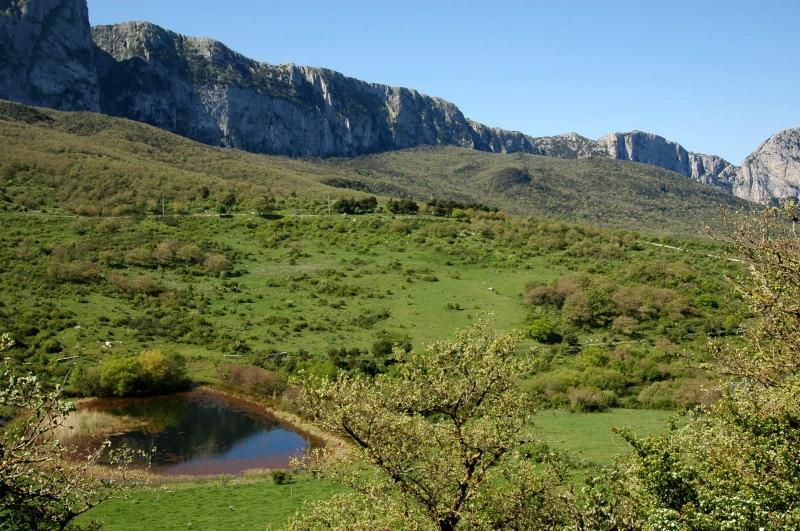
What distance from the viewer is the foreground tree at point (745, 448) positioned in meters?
11.0

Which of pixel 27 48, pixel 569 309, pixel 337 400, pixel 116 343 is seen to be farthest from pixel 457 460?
pixel 27 48

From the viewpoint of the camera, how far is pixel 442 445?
14.0 meters

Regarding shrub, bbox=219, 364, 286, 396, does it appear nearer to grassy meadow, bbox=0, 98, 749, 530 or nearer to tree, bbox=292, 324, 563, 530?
grassy meadow, bbox=0, 98, 749, 530

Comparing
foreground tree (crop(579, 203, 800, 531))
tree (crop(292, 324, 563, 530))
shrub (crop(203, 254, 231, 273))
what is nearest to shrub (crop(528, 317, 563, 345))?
shrub (crop(203, 254, 231, 273))

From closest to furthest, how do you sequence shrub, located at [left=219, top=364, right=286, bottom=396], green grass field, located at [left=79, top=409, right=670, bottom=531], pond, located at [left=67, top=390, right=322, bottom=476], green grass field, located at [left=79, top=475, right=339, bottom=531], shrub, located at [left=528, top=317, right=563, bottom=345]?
green grass field, located at [left=79, top=475, right=339, bottom=531], green grass field, located at [left=79, top=409, right=670, bottom=531], pond, located at [left=67, top=390, right=322, bottom=476], shrub, located at [left=219, top=364, right=286, bottom=396], shrub, located at [left=528, top=317, right=563, bottom=345]

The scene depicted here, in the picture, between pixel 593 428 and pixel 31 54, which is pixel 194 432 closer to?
pixel 593 428

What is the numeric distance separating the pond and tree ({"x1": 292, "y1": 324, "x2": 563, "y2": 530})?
2066cm

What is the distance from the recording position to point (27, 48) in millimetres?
190625

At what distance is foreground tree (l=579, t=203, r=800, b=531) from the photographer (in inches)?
434

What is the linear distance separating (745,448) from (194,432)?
35.6 meters

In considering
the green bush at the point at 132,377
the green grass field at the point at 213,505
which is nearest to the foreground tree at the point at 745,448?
the green grass field at the point at 213,505

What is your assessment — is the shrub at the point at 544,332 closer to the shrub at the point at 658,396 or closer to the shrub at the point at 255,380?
the shrub at the point at 658,396

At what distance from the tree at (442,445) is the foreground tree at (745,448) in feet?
6.22

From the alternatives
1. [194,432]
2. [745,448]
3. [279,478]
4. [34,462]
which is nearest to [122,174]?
[194,432]
